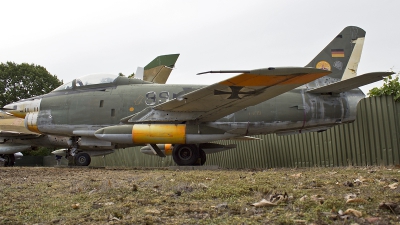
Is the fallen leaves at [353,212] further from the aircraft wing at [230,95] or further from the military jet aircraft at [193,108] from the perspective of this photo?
the military jet aircraft at [193,108]

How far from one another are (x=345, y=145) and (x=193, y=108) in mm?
5423

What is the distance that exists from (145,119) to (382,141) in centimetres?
696

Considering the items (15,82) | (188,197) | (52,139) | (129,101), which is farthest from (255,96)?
(15,82)

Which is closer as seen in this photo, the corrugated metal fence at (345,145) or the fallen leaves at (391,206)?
the fallen leaves at (391,206)

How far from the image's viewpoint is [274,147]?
14.9 metres

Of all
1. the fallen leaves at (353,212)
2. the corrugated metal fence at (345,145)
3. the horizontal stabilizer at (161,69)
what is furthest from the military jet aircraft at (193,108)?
the fallen leaves at (353,212)

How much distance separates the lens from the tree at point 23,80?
133ft

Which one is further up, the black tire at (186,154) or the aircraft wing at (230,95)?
the aircraft wing at (230,95)

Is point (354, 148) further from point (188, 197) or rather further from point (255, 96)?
point (188, 197)

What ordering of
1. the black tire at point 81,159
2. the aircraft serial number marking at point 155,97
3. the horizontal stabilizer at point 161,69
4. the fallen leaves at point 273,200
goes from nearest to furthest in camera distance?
1. the fallen leaves at point 273,200
2. the aircraft serial number marking at point 155,97
3. the black tire at point 81,159
4. the horizontal stabilizer at point 161,69

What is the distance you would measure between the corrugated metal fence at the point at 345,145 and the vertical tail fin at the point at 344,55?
1088mm

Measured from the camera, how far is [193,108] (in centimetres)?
1002

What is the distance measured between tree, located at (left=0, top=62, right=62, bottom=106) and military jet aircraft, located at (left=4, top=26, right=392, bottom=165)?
103ft

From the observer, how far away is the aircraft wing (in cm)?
798
